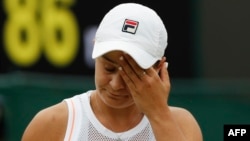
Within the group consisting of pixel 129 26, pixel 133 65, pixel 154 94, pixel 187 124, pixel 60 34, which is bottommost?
pixel 60 34

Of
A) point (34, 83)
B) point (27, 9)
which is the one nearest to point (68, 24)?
point (27, 9)

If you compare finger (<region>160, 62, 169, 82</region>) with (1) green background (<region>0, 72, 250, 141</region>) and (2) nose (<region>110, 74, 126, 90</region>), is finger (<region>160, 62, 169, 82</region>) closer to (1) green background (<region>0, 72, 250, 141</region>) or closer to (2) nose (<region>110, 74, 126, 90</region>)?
(2) nose (<region>110, 74, 126, 90</region>)

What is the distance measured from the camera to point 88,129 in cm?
341

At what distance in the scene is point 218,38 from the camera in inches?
271

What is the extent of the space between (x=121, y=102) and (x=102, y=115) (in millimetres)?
132

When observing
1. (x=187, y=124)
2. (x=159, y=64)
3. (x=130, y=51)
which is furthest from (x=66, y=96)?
(x=130, y=51)

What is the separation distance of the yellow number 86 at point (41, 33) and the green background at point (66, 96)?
1.12 meters

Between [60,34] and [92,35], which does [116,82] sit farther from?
[60,34]

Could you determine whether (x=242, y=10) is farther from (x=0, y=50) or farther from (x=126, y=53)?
(x=126, y=53)

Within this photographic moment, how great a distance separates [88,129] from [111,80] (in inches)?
8.7

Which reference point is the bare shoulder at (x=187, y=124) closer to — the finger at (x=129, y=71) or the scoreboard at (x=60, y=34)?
the finger at (x=129, y=71)

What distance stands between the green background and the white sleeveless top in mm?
1814

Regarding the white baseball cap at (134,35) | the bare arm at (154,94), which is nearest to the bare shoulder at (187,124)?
the bare arm at (154,94)

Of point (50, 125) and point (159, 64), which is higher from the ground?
point (159, 64)
